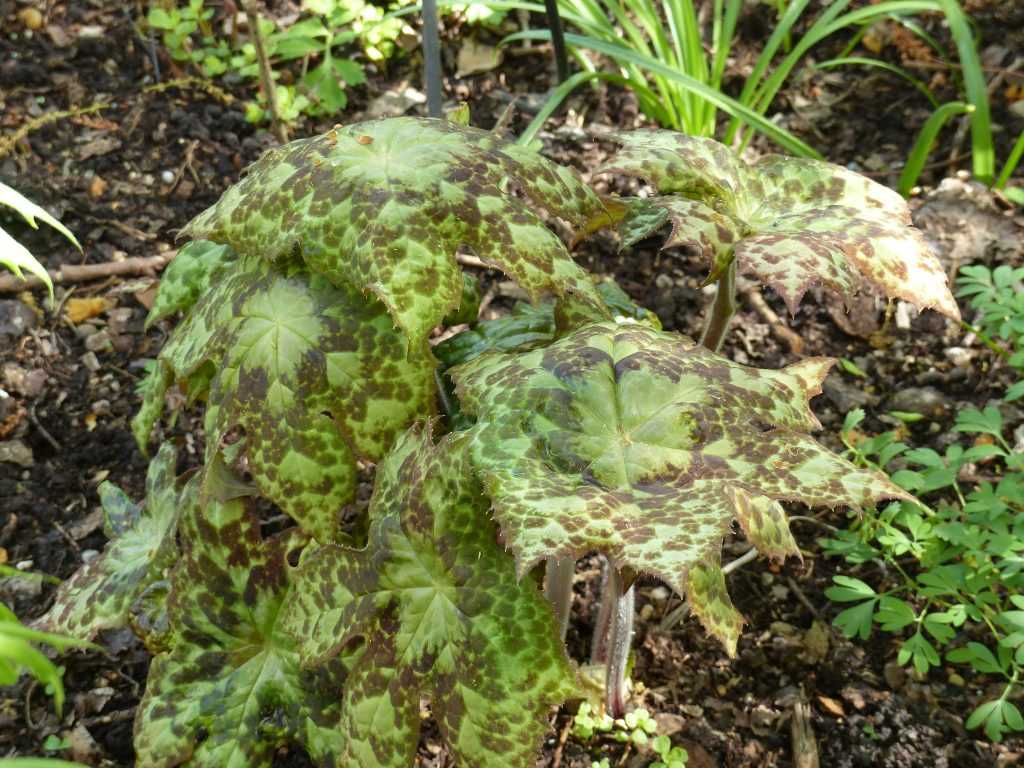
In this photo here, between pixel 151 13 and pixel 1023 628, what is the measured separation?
8.15ft

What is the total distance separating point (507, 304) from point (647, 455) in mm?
1321

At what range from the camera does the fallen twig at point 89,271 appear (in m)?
2.28

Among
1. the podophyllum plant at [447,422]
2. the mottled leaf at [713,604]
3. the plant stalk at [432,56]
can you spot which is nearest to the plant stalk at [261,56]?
the plant stalk at [432,56]

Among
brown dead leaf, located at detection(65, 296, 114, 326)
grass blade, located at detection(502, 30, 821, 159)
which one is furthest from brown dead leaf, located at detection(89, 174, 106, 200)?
grass blade, located at detection(502, 30, 821, 159)

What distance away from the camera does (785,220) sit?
1.28 metres

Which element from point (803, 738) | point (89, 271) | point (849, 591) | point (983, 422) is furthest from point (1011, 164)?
point (89, 271)

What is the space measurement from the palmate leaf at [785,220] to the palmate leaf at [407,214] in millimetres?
117

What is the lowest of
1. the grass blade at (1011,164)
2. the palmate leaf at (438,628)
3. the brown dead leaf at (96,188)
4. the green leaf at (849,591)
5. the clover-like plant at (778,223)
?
the green leaf at (849,591)

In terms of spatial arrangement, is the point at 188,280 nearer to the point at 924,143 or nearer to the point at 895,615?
the point at 895,615

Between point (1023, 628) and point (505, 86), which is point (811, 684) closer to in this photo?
point (1023, 628)

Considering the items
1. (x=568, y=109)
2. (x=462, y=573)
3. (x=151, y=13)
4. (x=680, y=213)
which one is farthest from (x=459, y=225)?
(x=151, y=13)

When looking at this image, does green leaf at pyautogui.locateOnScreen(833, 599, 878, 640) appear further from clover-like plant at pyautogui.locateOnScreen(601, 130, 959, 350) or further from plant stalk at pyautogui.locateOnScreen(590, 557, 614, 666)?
clover-like plant at pyautogui.locateOnScreen(601, 130, 959, 350)

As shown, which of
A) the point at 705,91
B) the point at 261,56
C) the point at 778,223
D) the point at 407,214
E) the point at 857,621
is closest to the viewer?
the point at 407,214

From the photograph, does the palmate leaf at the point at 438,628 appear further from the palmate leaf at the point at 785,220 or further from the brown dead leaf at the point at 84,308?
the brown dead leaf at the point at 84,308
